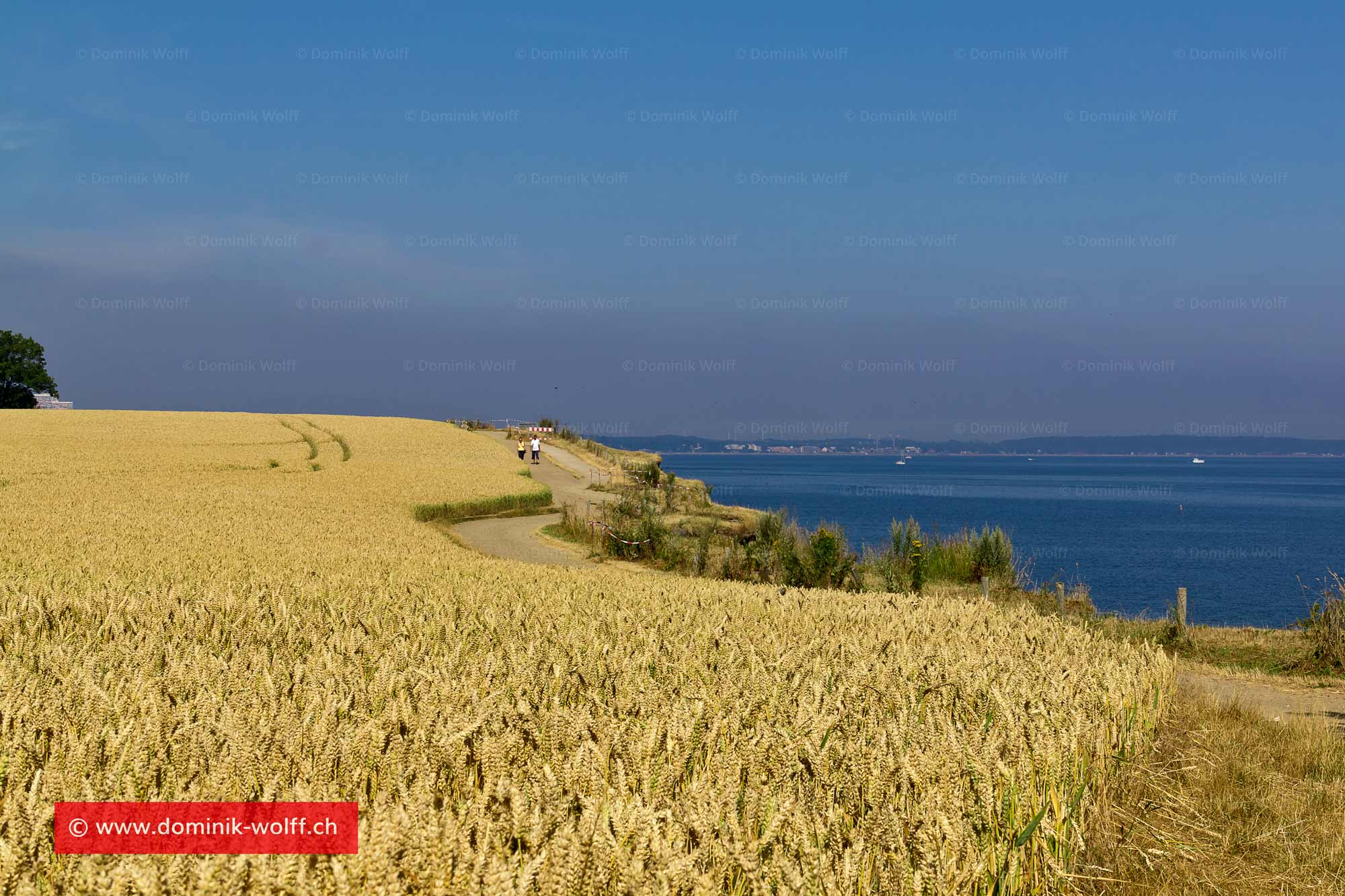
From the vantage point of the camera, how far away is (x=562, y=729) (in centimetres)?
393

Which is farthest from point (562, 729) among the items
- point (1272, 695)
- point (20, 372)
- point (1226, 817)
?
point (20, 372)

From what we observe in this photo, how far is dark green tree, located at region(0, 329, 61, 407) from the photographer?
311 feet

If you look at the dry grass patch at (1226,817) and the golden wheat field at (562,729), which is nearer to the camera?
the golden wheat field at (562,729)

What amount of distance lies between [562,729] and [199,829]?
1.43m

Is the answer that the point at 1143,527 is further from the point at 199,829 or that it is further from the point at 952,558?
the point at 199,829

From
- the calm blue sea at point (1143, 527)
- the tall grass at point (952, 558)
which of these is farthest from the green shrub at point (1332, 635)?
the calm blue sea at point (1143, 527)

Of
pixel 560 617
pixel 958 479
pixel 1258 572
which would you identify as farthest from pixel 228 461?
pixel 958 479

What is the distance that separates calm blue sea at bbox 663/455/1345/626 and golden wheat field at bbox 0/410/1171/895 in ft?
69.4

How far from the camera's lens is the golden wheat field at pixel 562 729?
2699mm

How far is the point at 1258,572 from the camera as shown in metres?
46.8

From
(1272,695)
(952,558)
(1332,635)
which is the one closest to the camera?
(1272,695)

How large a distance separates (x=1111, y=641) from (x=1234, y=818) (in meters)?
2.69

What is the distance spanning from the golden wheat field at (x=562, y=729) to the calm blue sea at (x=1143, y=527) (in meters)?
21.1

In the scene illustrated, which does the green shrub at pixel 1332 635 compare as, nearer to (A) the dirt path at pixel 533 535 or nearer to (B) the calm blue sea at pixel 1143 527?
(A) the dirt path at pixel 533 535
